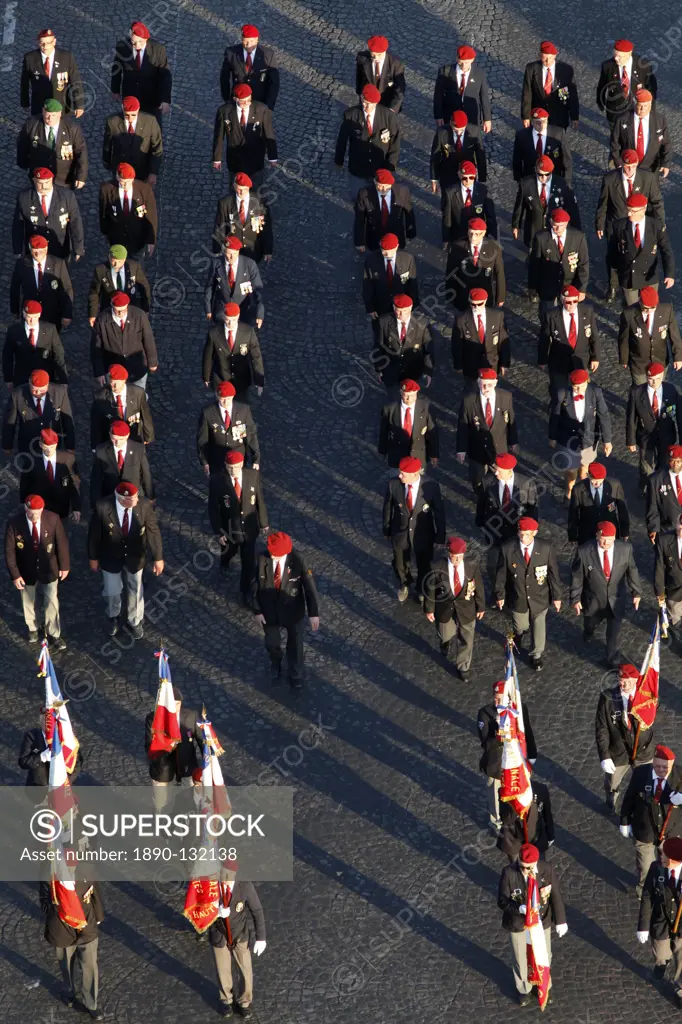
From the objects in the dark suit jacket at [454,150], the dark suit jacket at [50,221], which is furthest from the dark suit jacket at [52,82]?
the dark suit jacket at [454,150]

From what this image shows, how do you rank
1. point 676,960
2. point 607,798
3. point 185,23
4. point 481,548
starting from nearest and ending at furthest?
1. point 676,960
2. point 607,798
3. point 481,548
4. point 185,23

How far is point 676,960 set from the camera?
77.0 feet

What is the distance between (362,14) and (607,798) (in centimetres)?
1405

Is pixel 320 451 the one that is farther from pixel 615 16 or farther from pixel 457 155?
pixel 615 16

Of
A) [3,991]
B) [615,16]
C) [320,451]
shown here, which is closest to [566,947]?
[3,991]

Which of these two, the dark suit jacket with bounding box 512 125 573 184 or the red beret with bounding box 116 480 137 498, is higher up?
the dark suit jacket with bounding box 512 125 573 184

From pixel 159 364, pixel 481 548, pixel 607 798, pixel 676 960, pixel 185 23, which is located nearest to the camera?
pixel 676 960

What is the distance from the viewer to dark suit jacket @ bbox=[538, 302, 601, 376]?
2884 cm

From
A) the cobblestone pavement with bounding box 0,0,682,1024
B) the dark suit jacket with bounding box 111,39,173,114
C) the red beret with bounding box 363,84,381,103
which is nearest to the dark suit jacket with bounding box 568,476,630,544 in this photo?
the cobblestone pavement with bounding box 0,0,682,1024

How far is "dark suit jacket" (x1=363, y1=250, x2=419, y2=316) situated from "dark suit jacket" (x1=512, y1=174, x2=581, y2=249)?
176cm

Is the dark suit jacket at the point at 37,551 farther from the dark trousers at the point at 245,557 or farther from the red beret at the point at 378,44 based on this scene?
the red beret at the point at 378,44

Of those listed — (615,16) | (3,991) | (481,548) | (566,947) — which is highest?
(615,16)

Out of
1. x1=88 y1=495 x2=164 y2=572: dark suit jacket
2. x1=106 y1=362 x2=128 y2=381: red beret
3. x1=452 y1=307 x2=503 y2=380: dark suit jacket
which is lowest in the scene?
x1=88 y1=495 x2=164 y2=572: dark suit jacket

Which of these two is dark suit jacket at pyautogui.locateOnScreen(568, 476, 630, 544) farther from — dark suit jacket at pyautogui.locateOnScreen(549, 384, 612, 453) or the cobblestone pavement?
dark suit jacket at pyautogui.locateOnScreen(549, 384, 612, 453)
